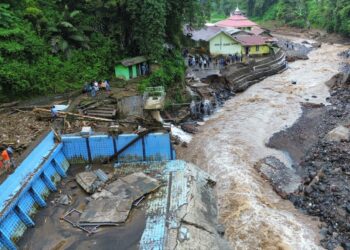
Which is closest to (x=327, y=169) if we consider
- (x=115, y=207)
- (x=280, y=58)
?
(x=115, y=207)

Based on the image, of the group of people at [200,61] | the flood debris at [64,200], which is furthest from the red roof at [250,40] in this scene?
the flood debris at [64,200]

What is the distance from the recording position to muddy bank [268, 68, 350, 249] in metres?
15.9

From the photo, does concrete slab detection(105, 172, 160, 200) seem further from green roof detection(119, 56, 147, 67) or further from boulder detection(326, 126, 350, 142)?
boulder detection(326, 126, 350, 142)

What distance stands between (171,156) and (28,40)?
1601cm

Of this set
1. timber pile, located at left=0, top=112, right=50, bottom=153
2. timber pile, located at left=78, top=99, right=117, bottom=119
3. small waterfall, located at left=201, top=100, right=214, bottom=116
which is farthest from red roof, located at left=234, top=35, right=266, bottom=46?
timber pile, located at left=0, top=112, right=50, bottom=153

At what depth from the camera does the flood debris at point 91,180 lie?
51.6ft

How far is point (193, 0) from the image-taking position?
30.3 m

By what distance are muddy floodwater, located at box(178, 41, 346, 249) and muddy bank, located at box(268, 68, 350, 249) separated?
29.5 inches

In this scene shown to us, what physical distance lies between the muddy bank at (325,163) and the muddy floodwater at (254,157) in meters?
0.75

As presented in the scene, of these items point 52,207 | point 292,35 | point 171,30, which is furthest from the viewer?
point 292,35

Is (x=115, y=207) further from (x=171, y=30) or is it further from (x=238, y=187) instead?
(x=171, y=30)

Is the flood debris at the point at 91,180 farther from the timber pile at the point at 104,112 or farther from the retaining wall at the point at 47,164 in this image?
the timber pile at the point at 104,112

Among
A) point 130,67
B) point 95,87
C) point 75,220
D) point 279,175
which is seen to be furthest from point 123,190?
point 130,67

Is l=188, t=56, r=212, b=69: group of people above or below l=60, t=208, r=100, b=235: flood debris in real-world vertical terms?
above
